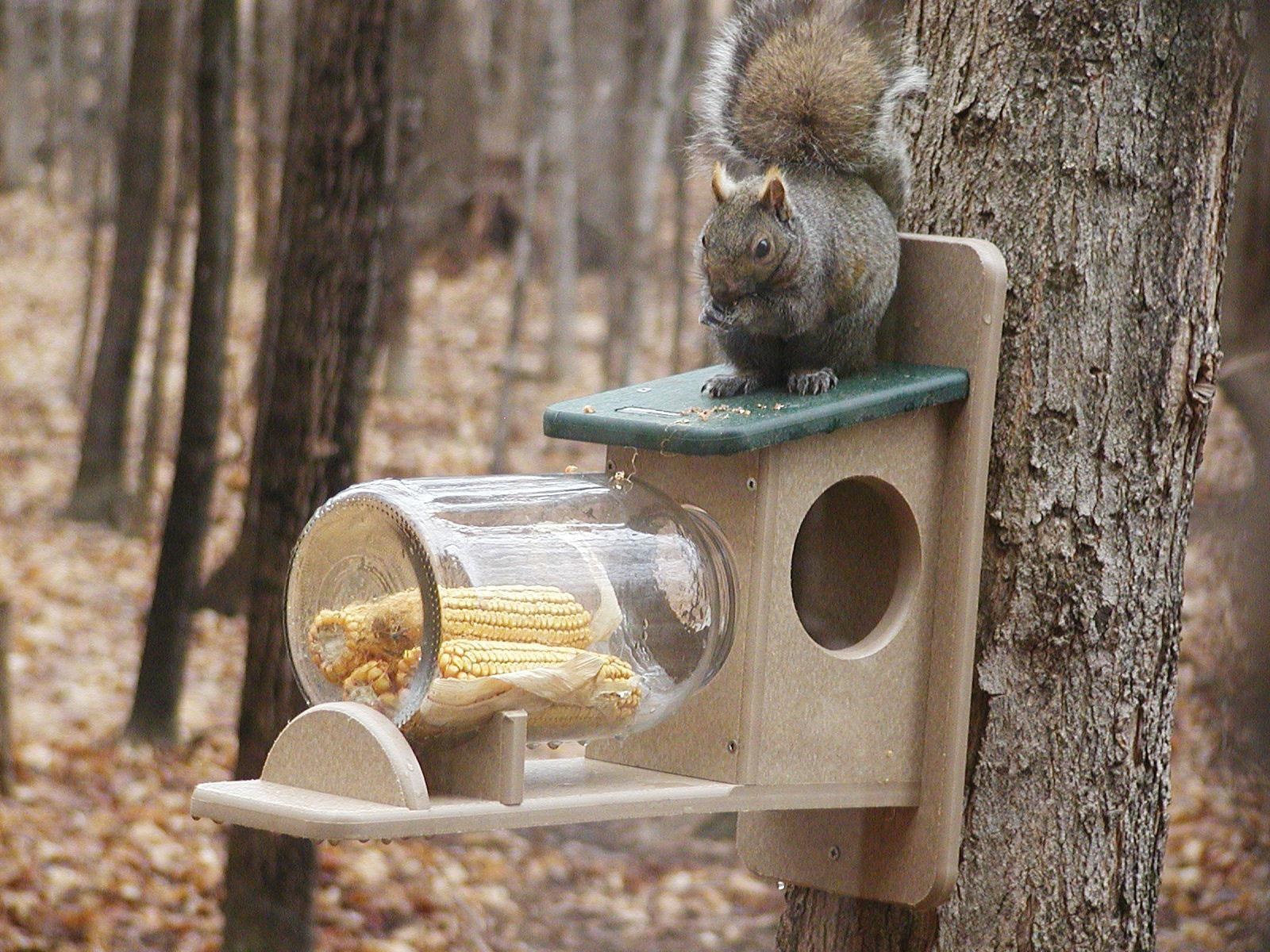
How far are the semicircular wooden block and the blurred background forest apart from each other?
37.4 inches

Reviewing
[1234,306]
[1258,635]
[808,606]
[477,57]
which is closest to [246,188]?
[477,57]

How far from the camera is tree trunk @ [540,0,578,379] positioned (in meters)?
10.6

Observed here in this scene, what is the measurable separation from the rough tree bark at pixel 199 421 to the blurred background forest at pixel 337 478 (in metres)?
0.01

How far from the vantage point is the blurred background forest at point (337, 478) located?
4641 mm

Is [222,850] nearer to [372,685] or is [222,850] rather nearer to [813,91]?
[372,685]

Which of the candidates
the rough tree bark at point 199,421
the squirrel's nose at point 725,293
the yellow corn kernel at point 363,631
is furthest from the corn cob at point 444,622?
the rough tree bark at point 199,421

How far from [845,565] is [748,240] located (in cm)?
61

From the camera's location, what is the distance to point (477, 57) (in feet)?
63.8

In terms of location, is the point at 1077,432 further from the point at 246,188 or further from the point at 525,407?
the point at 246,188

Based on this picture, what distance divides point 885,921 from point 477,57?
18.0 m

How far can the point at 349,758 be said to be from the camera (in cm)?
195

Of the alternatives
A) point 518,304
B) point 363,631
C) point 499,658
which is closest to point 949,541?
point 499,658

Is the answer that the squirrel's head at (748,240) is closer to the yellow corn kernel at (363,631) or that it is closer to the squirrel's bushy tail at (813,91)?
the squirrel's bushy tail at (813,91)

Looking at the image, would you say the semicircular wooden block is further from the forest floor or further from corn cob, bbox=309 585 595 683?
the forest floor
